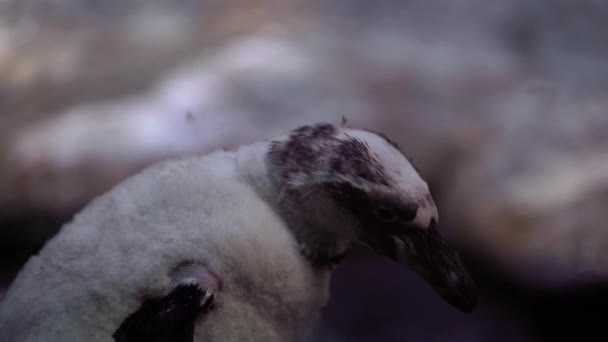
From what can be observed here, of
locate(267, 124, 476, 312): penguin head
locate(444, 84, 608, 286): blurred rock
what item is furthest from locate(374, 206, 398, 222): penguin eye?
locate(444, 84, 608, 286): blurred rock

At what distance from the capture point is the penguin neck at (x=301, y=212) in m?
0.41

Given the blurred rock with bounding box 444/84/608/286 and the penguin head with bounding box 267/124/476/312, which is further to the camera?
the blurred rock with bounding box 444/84/608/286

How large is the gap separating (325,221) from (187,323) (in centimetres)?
11

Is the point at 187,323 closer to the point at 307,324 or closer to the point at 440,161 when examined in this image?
the point at 307,324

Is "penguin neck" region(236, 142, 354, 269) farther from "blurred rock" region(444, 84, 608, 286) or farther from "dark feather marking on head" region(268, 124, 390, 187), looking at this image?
"blurred rock" region(444, 84, 608, 286)

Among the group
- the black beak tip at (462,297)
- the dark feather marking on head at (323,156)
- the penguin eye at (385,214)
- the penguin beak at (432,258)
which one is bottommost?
the black beak tip at (462,297)

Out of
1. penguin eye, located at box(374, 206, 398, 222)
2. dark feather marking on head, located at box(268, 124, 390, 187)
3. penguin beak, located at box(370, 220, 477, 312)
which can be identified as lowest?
penguin beak, located at box(370, 220, 477, 312)

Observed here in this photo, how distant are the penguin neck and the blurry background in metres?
0.06

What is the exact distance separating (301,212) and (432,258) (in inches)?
3.5

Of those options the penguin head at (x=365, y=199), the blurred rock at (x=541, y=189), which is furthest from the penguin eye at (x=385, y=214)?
the blurred rock at (x=541, y=189)

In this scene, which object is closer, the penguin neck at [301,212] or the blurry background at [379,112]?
the penguin neck at [301,212]

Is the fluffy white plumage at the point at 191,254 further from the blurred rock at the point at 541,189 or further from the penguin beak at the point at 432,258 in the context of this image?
the blurred rock at the point at 541,189

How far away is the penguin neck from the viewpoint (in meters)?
0.41

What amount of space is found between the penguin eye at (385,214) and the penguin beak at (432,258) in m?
0.01
